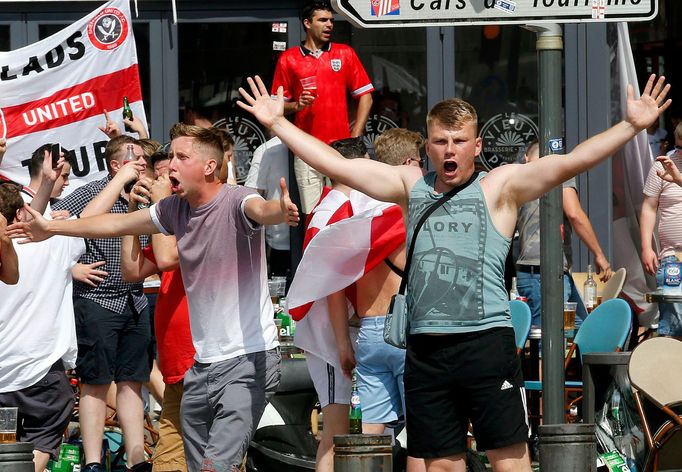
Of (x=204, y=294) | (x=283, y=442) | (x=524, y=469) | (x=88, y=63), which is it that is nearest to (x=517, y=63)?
(x=88, y=63)

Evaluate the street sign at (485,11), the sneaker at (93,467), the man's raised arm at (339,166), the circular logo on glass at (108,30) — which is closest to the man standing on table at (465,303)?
the man's raised arm at (339,166)

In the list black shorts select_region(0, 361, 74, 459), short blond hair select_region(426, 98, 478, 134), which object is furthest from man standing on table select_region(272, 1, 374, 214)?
short blond hair select_region(426, 98, 478, 134)

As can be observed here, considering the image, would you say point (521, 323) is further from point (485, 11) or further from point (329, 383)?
point (485, 11)

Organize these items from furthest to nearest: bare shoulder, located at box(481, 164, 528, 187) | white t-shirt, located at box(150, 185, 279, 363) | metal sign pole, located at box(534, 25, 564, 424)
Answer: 1. white t-shirt, located at box(150, 185, 279, 363)
2. metal sign pole, located at box(534, 25, 564, 424)
3. bare shoulder, located at box(481, 164, 528, 187)

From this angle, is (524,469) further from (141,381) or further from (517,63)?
(517,63)

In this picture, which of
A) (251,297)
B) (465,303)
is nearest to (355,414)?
(251,297)

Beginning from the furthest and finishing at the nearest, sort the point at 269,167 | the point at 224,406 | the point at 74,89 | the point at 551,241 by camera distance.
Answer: the point at 269,167
the point at 74,89
the point at 224,406
the point at 551,241

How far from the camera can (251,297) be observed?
6734 millimetres

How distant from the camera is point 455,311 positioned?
18.5ft

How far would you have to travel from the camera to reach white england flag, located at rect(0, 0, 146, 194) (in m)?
11.3

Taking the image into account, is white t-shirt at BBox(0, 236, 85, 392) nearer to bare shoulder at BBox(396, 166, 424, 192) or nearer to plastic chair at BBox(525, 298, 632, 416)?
bare shoulder at BBox(396, 166, 424, 192)

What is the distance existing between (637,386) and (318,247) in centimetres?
196

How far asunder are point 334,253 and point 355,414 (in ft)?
2.80

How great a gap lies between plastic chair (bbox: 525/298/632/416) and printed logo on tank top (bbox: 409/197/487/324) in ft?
12.3
